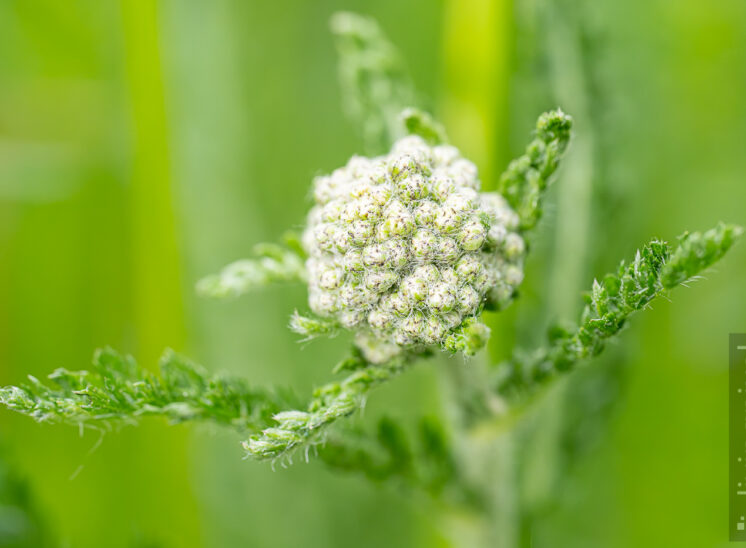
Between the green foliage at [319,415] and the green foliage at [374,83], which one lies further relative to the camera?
the green foliage at [374,83]

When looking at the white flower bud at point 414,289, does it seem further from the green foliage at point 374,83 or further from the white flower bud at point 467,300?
the green foliage at point 374,83

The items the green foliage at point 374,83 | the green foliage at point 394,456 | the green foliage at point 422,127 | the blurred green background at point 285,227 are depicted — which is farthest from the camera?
the blurred green background at point 285,227

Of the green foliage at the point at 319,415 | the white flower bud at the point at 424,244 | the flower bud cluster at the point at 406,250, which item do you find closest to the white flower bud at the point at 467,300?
the flower bud cluster at the point at 406,250

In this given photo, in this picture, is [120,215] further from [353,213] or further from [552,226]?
[353,213]

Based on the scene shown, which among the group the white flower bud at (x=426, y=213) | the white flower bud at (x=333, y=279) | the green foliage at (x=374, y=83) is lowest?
the white flower bud at (x=333, y=279)

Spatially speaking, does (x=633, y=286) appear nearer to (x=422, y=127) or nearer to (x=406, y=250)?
(x=406, y=250)

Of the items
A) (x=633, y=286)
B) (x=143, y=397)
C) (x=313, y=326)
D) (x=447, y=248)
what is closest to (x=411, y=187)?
(x=447, y=248)
